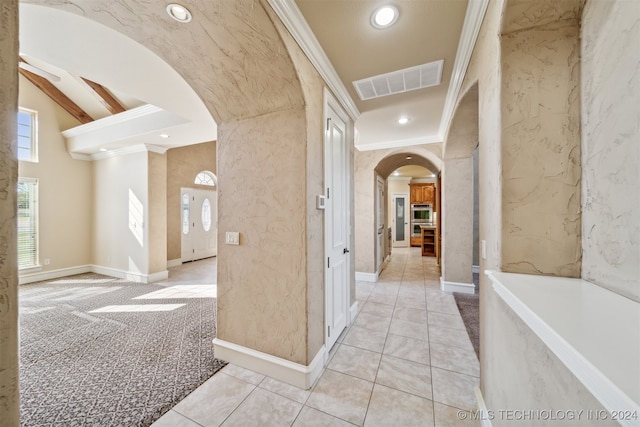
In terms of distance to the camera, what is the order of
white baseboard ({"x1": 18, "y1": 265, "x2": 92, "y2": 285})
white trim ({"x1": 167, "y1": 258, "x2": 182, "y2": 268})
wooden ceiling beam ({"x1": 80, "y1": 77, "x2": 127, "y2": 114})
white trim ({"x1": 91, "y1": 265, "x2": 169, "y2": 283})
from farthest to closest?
white trim ({"x1": 167, "y1": 258, "x2": 182, "y2": 268})
white trim ({"x1": 91, "y1": 265, "x2": 169, "y2": 283})
white baseboard ({"x1": 18, "y1": 265, "x2": 92, "y2": 285})
wooden ceiling beam ({"x1": 80, "y1": 77, "x2": 127, "y2": 114})

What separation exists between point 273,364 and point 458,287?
3409 mm

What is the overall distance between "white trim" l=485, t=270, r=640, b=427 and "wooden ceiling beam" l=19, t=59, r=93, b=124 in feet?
24.5

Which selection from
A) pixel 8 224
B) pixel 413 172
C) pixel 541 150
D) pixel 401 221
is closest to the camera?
pixel 8 224

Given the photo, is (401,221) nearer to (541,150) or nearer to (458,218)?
(458,218)

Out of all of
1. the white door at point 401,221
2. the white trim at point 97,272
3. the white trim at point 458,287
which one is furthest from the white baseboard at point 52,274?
the white door at point 401,221

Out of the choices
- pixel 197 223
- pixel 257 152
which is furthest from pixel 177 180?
pixel 257 152

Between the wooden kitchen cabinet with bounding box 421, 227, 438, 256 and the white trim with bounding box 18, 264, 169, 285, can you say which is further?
the wooden kitchen cabinet with bounding box 421, 227, 438, 256

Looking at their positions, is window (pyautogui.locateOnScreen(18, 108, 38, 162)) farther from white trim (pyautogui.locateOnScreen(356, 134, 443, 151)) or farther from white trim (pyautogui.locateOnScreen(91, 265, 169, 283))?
white trim (pyautogui.locateOnScreen(356, 134, 443, 151))

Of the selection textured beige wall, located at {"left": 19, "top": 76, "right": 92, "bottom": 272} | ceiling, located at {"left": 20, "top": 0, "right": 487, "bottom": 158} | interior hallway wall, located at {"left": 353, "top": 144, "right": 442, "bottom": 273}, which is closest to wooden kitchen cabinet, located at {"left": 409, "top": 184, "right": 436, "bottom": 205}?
interior hallway wall, located at {"left": 353, "top": 144, "right": 442, "bottom": 273}

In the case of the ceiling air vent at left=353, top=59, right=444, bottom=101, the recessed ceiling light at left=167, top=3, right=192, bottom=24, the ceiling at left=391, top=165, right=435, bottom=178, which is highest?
the ceiling at left=391, top=165, right=435, bottom=178

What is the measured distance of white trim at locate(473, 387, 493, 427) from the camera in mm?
1388

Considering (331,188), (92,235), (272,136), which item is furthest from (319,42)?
(92,235)

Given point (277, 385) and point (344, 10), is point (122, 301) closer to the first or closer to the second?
point (277, 385)

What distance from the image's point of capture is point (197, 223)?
22.2 ft
